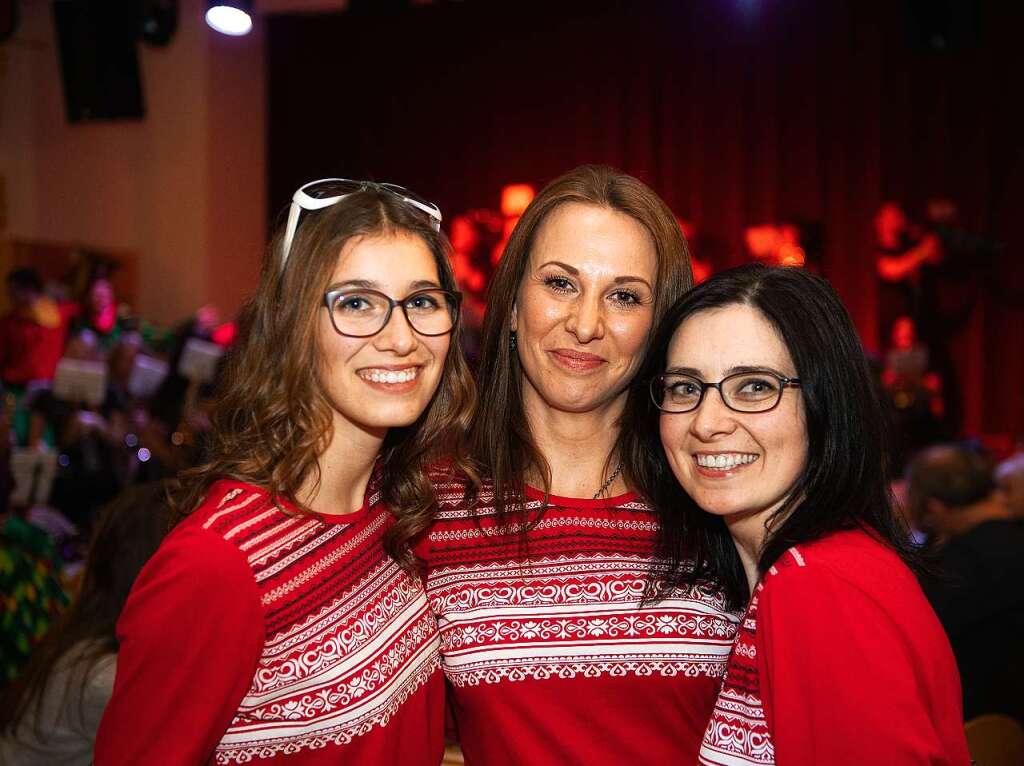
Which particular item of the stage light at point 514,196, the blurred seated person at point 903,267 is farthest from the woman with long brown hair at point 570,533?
the stage light at point 514,196

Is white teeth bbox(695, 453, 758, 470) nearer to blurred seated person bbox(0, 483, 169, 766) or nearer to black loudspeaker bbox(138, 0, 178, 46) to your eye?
blurred seated person bbox(0, 483, 169, 766)

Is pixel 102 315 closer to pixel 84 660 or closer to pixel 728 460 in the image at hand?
pixel 84 660

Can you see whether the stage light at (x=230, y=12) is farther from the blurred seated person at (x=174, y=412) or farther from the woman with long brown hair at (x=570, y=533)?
the woman with long brown hair at (x=570, y=533)

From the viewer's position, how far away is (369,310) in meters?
1.52

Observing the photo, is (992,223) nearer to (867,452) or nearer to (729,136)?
(729,136)

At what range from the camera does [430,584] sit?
1.76m

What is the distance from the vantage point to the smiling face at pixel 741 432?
1463 mm

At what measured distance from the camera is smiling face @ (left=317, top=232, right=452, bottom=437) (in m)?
1.51

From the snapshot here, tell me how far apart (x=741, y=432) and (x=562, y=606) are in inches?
17.4

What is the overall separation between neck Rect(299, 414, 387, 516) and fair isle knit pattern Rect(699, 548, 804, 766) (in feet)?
2.05

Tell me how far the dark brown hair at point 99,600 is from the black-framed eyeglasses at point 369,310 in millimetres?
1114

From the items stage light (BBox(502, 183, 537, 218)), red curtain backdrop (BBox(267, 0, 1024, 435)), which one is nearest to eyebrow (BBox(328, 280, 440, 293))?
red curtain backdrop (BBox(267, 0, 1024, 435))

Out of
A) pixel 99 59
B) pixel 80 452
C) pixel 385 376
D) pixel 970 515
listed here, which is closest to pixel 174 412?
pixel 80 452

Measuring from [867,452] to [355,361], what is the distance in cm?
75
